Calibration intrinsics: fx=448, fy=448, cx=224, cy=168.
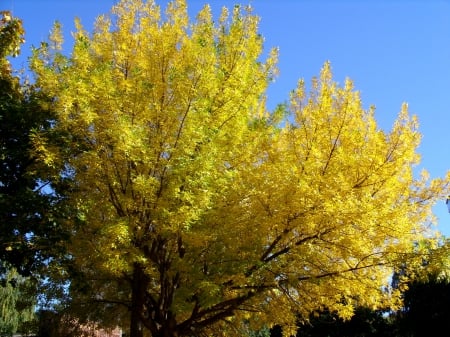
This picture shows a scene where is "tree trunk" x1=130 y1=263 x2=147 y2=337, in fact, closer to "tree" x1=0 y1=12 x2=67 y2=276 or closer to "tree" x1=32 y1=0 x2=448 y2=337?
"tree" x1=32 y1=0 x2=448 y2=337

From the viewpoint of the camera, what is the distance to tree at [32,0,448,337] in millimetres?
6668

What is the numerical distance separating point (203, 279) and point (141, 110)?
292 cm

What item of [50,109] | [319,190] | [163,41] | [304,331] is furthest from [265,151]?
[304,331]

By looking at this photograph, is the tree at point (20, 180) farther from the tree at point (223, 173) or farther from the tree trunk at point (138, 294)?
the tree trunk at point (138, 294)

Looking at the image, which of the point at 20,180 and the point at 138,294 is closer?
the point at 20,180

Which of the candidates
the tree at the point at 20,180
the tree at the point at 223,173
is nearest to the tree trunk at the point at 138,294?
the tree at the point at 223,173

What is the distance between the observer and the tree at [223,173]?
6.67 meters

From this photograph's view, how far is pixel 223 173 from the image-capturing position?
Answer: 7.40 meters

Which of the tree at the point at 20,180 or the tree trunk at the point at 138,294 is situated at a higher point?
the tree at the point at 20,180

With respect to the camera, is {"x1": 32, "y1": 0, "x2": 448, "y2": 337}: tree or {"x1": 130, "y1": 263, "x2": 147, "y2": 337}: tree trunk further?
{"x1": 130, "y1": 263, "x2": 147, "y2": 337}: tree trunk

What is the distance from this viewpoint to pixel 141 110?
741cm

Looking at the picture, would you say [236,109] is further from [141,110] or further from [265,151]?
[141,110]

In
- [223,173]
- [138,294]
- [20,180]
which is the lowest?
[138,294]

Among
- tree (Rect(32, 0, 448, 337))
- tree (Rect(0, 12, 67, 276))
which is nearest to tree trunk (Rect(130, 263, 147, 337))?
tree (Rect(32, 0, 448, 337))
